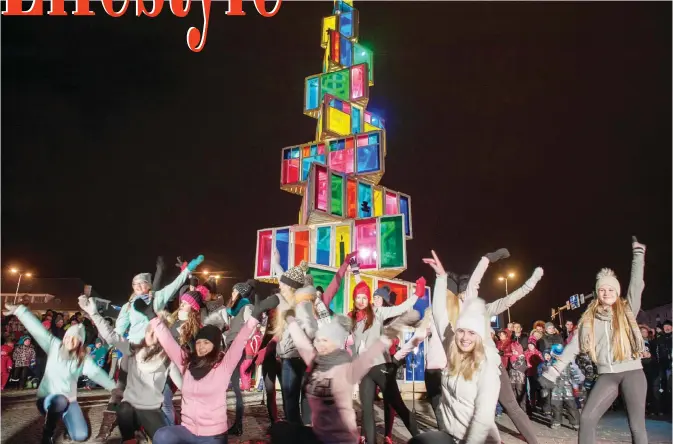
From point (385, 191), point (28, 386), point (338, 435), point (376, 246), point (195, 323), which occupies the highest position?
point (385, 191)

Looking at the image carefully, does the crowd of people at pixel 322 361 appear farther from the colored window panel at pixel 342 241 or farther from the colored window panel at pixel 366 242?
the colored window panel at pixel 342 241

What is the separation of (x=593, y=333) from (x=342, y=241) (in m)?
15.0

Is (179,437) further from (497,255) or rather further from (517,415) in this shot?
(497,255)

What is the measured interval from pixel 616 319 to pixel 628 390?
0.70 m

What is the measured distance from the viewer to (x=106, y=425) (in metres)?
6.12

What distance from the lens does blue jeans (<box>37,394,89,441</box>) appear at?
520 centimetres

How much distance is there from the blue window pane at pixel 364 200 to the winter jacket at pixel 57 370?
15771 millimetres

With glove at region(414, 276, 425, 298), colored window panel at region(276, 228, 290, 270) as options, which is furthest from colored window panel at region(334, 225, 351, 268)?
glove at region(414, 276, 425, 298)

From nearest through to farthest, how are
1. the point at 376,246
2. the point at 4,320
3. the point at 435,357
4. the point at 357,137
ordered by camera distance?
A: 1. the point at 435,357
2. the point at 4,320
3. the point at 376,246
4. the point at 357,137

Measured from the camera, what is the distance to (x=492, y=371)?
3760 millimetres

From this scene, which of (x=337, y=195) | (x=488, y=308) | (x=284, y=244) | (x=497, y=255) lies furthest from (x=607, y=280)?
(x=284, y=244)

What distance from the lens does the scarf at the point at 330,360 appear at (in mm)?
4258

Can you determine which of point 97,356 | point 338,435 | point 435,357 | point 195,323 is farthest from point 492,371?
point 97,356

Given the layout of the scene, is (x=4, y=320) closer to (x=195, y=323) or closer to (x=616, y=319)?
(x=195, y=323)
